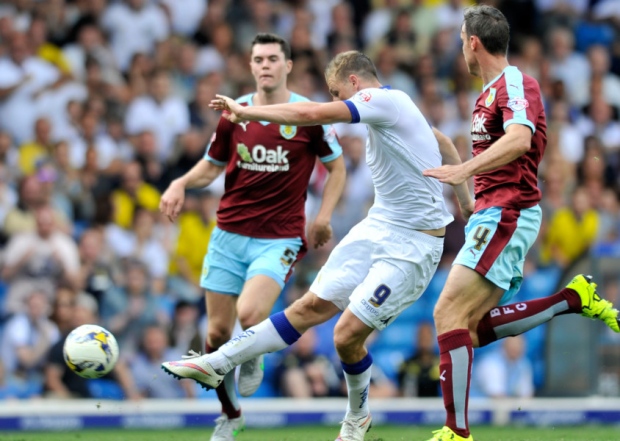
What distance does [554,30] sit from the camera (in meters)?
17.8

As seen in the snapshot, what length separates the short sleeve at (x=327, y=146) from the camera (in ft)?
28.3

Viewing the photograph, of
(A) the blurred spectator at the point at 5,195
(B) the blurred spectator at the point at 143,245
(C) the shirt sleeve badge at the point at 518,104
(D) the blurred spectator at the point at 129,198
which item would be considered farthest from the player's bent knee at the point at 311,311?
(A) the blurred spectator at the point at 5,195

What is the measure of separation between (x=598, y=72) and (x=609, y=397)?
6467 millimetres

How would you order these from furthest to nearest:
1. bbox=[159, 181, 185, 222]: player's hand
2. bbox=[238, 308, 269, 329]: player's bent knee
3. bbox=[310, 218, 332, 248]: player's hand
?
bbox=[310, 218, 332, 248]: player's hand, bbox=[159, 181, 185, 222]: player's hand, bbox=[238, 308, 269, 329]: player's bent knee

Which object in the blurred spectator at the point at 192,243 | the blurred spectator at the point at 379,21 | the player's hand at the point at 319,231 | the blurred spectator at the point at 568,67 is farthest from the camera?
the blurred spectator at the point at 568,67

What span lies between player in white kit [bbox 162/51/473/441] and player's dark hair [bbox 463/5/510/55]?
0.64 m

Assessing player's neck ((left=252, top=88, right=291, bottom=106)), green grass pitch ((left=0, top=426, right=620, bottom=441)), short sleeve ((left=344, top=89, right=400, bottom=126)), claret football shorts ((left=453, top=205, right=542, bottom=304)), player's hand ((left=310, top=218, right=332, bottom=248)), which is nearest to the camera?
short sleeve ((left=344, top=89, right=400, bottom=126))

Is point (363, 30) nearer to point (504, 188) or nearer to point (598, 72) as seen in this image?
point (598, 72)

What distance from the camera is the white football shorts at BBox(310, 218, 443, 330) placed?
7.20 metres

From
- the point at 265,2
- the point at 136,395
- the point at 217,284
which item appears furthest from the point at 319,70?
the point at 217,284

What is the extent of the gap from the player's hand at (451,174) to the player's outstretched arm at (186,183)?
8.32ft

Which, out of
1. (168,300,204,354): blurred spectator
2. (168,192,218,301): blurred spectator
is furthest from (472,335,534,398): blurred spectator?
(168,192,218,301): blurred spectator

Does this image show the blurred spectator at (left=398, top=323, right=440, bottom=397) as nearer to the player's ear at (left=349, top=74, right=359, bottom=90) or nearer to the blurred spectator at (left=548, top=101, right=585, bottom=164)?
the blurred spectator at (left=548, top=101, right=585, bottom=164)

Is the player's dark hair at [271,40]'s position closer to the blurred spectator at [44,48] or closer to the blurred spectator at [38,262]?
the blurred spectator at [38,262]
